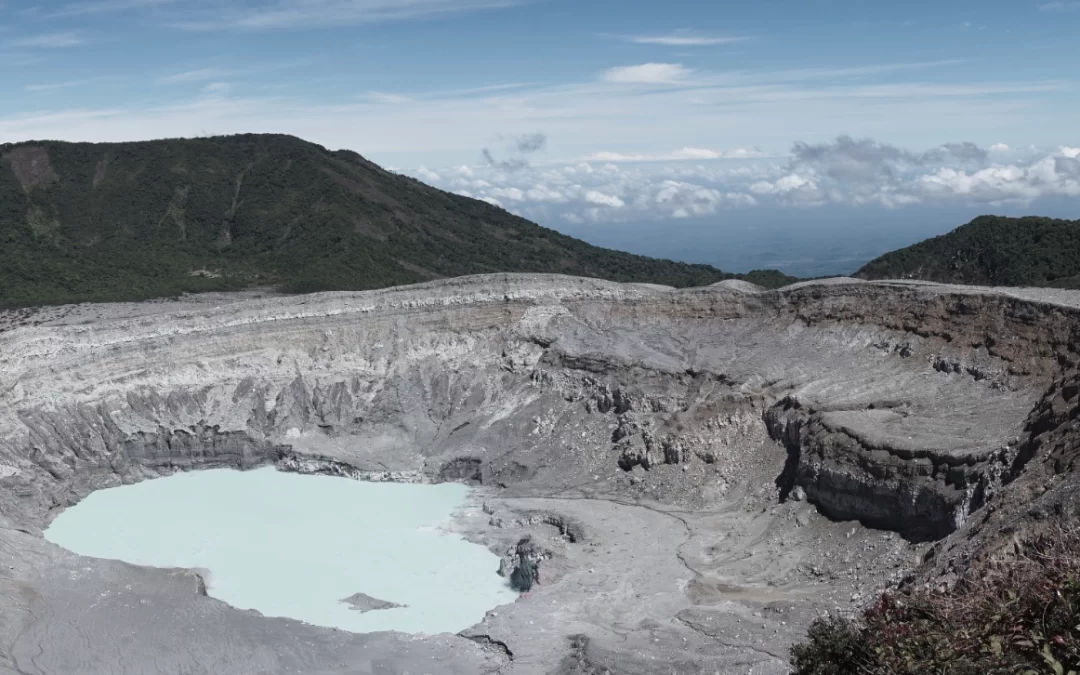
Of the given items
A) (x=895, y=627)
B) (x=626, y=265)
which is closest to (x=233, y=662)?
(x=895, y=627)

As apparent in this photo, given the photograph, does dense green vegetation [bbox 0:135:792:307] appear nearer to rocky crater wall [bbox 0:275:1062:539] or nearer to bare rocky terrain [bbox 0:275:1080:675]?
bare rocky terrain [bbox 0:275:1080:675]

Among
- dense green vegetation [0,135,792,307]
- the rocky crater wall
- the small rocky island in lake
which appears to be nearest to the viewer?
the small rocky island in lake

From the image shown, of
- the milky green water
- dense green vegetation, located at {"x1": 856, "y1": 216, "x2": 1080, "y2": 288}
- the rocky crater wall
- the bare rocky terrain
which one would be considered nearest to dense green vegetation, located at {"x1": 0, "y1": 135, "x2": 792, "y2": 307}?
dense green vegetation, located at {"x1": 856, "y1": 216, "x2": 1080, "y2": 288}

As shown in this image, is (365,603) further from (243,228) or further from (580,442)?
(243,228)

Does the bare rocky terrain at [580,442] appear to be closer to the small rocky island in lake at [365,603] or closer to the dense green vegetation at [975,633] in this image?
the small rocky island in lake at [365,603]

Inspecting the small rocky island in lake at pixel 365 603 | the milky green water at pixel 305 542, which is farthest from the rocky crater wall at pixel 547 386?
the small rocky island in lake at pixel 365 603

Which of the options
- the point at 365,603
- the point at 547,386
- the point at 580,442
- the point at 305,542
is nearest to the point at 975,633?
the point at 365,603
